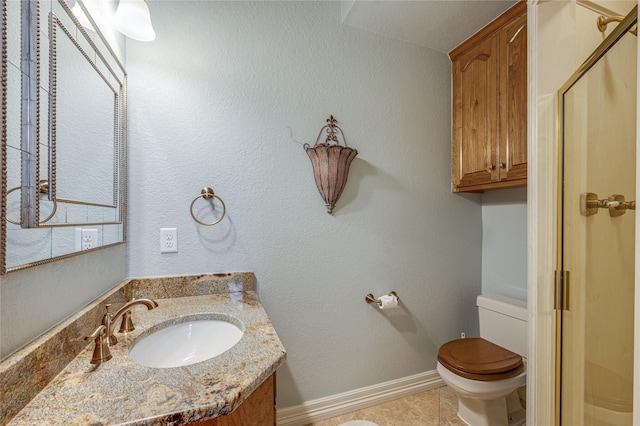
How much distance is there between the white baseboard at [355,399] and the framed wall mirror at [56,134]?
1.29m

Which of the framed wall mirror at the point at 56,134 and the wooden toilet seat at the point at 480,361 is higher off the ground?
the framed wall mirror at the point at 56,134

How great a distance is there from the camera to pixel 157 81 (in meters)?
1.27

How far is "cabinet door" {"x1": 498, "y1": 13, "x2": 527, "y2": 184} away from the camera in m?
1.40

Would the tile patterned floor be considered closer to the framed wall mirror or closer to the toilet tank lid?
the toilet tank lid

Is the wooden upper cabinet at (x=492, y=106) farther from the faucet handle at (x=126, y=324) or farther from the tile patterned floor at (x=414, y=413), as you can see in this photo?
the faucet handle at (x=126, y=324)

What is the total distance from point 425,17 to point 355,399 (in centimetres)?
228

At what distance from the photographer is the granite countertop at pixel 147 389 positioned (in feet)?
1.72

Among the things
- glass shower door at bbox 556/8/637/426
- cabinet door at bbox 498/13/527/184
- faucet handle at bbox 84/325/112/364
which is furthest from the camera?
cabinet door at bbox 498/13/527/184

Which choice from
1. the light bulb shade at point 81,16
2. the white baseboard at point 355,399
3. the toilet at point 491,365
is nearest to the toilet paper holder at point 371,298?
the toilet at point 491,365

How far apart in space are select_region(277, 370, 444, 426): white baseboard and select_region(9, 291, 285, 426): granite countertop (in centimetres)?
95

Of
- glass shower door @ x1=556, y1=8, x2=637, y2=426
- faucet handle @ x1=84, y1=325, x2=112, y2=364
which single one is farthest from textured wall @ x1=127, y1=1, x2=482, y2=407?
glass shower door @ x1=556, y1=8, x2=637, y2=426

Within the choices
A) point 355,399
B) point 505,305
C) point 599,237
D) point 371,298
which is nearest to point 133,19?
point 371,298

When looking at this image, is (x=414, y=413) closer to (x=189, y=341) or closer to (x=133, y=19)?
(x=189, y=341)

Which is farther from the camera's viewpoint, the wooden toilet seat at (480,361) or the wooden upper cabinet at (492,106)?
the wooden upper cabinet at (492,106)
